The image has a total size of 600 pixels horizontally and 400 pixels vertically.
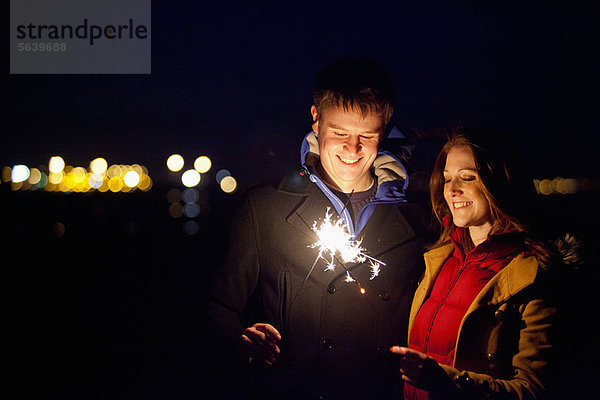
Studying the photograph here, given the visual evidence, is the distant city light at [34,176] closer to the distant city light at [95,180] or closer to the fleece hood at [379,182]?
the distant city light at [95,180]

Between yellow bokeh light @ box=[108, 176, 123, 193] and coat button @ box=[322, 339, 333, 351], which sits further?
yellow bokeh light @ box=[108, 176, 123, 193]

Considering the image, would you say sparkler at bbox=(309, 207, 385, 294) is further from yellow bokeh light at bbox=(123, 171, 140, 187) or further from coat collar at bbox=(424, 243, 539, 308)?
yellow bokeh light at bbox=(123, 171, 140, 187)

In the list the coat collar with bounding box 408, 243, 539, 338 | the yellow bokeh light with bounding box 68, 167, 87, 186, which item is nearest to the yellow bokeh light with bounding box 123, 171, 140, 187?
the yellow bokeh light with bounding box 68, 167, 87, 186

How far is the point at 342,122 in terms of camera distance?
129 inches

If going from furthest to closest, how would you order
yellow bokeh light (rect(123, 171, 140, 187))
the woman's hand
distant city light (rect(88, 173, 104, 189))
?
distant city light (rect(88, 173, 104, 189))
yellow bokeh light (rect(123, 171, 140, 187))
the woman's hand

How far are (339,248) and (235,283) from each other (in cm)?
87

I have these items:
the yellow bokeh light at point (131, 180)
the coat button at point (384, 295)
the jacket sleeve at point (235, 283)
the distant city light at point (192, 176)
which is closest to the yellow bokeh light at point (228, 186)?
the distant city light at point (192, 176)

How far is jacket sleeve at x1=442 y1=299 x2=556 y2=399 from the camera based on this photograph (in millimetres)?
2566

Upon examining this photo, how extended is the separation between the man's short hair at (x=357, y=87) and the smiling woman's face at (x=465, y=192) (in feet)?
2.14

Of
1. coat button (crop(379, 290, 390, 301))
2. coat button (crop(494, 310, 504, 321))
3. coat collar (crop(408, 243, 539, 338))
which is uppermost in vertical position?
coat collar (crop(408, 243, 539, 338))

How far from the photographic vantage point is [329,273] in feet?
10.8

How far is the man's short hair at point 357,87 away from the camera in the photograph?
3262 millimetres

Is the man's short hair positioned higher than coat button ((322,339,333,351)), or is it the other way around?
the man's short hair

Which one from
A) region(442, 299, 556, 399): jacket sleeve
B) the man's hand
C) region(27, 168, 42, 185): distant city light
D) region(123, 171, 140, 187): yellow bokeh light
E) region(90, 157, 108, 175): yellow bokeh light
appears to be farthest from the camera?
region(27, 168, 42, 185): distant city light
